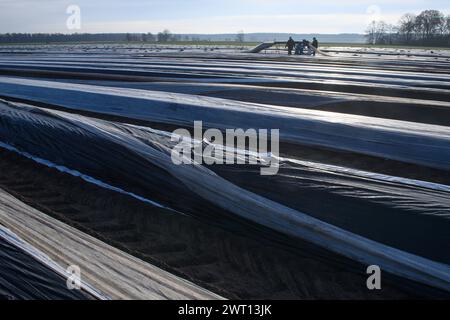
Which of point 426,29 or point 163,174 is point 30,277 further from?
point 426,29

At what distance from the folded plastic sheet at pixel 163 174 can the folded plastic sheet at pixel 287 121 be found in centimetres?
139

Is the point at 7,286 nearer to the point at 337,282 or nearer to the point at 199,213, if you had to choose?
the point at 199,213

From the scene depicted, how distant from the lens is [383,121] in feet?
14.2

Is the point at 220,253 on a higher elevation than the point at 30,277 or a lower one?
lower

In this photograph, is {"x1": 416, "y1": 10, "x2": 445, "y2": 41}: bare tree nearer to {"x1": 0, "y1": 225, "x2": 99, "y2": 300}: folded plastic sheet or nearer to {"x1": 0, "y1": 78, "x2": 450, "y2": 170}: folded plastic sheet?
{"x1": 0, "y1": 78, "x2": 450, "y2": 170}: folded plastic sheet

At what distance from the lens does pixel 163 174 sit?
3.24 metres

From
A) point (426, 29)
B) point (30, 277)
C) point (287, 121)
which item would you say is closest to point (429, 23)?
point (426, 29)

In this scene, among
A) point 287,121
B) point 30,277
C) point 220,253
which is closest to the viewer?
point 30,277

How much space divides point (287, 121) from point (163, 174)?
6.00 ft

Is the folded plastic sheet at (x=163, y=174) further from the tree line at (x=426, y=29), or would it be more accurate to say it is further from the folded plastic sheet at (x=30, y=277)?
the tree line at (x=426, y=29)

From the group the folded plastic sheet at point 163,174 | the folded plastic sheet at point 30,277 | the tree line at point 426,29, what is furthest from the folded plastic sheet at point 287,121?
the tree line at point 426,29

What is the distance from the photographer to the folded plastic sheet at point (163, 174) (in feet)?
7.78
